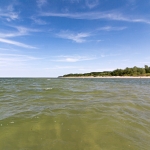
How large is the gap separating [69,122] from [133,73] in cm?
13858

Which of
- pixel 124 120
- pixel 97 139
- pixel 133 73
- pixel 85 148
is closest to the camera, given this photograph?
pixel 85 148

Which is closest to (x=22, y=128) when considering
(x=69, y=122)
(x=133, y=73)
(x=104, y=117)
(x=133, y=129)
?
(x=69, y=122)

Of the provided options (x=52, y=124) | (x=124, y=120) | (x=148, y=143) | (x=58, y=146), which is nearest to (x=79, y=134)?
(x=58, y=146)

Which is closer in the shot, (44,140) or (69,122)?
(44,140)

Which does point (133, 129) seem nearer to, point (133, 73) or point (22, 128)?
point (22, 128)

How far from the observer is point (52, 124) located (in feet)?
19.6

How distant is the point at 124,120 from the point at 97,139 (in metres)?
2.48

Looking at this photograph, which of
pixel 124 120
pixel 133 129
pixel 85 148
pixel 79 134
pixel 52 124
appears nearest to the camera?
pixel 85 148

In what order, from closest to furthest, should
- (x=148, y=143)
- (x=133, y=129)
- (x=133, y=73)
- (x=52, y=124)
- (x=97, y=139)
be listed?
(x=148, y=143) < (x=97, y=139) < (x=133, y=129) < (x=52, y=124) < (x=133, y=73)

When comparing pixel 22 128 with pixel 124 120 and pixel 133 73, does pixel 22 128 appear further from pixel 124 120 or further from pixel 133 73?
pixel 133 73

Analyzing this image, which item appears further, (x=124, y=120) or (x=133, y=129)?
(x=124, y=120)

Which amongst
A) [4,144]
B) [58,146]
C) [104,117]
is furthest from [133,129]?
[4,144]

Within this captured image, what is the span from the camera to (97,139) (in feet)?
15.1

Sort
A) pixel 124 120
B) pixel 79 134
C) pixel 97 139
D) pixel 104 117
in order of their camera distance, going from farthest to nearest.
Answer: pixel 104 117 < pixel 124 120 < pixel 79 134 < pixel 97 139
